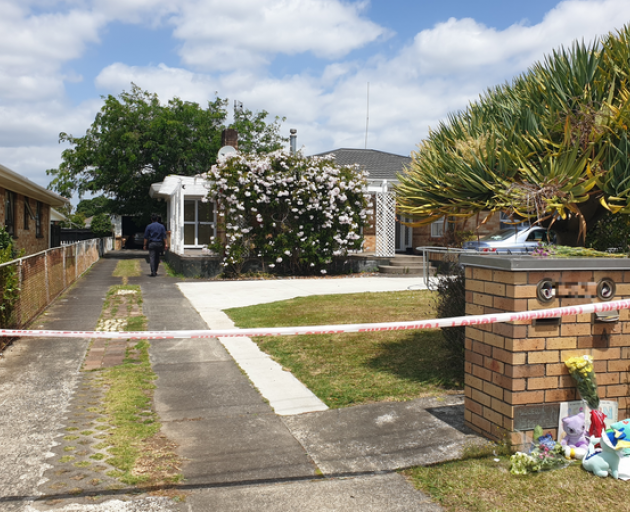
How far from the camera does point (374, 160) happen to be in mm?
24578

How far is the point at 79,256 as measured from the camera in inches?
658

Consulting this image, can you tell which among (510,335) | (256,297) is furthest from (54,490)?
(256,297)

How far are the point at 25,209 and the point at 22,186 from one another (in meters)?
3.21

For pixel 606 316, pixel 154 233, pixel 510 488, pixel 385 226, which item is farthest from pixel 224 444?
pixel 385 226

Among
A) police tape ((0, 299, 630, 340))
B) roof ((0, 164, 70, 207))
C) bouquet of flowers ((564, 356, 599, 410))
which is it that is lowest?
bouquet of flowers ((564, 356, 599, 410))

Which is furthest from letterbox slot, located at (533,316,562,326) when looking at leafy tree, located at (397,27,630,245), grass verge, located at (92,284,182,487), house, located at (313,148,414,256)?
house, located at (313,148,414,256)

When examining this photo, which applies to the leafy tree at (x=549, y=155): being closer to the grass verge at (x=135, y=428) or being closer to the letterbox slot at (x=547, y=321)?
the letterbox slot at (x=547, y=321)

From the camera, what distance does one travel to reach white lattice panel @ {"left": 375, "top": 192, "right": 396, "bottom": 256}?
1884 centimetres

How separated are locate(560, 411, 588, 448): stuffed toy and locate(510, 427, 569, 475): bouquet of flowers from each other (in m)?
0.09

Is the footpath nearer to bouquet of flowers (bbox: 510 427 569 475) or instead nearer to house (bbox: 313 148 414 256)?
bouquet of flowers (bbox: 510 427 569 475)

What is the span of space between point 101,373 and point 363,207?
12.1 metres

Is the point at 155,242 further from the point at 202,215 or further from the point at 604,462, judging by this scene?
the point at 604,462

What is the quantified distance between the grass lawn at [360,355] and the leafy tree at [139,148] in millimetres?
17453

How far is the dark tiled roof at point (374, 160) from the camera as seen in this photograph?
2184 cm
